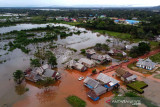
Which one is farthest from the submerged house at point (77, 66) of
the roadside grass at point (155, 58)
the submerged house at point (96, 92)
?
the roadside grass at point (155, 58)

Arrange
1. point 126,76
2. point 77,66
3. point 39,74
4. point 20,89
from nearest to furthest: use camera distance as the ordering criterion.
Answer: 1. point 20,89
2. point 126,76
3. point 39,74
4. point 77,66

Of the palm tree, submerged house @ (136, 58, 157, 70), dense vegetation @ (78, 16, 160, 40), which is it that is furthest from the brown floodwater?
dense vegetation @ (78, 16, 160, 40)

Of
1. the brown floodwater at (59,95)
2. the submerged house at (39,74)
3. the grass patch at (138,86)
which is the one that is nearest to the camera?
the brown floodwater at (59,95)

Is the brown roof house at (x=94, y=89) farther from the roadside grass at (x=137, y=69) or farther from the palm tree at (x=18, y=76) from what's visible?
the palm tree at (x=18, y=76)

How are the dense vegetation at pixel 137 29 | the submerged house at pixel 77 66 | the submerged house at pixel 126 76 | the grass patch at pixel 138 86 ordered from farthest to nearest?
the dense vegetation at pixel 137 29 → the submerged house at pixel 77 66 → the submerged house at pixel 126 76 → the grass patch at pixel 138 86

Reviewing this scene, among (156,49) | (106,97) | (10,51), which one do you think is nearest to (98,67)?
(106,97)

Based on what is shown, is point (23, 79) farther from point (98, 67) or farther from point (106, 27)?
point (106, 27)

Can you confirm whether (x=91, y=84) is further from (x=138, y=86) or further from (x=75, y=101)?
(x=138, y=86)

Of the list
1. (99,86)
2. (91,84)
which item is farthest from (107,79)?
(91,84)
